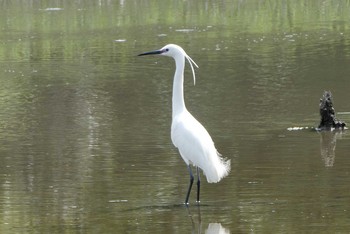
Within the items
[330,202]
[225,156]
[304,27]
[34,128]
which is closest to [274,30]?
[304,27]

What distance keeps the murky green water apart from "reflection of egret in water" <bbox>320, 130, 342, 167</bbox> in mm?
24

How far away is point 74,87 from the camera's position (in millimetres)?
18219

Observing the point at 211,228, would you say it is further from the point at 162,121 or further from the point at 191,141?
the point at 162,121

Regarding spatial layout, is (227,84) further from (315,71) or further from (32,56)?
(32,56)

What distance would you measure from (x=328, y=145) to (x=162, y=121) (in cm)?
309

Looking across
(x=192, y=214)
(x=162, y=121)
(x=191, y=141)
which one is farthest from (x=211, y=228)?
(x=162, y=121)

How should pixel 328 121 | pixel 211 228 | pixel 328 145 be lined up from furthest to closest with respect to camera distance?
1. pixel 328 121
2. pixel 328 145
3. pixel 211 228

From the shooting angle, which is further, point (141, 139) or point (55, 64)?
point (55, 64)

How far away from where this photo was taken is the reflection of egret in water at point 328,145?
10.9 m

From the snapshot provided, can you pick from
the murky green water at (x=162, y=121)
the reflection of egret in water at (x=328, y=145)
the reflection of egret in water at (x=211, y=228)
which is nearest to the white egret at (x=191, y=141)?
the murky green water at (x=162, y=121)

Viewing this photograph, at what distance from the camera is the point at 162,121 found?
14109 millimetres

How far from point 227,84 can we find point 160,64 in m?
3.21

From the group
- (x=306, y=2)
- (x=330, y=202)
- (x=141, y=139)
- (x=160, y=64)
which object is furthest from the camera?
(x=306, y=2)

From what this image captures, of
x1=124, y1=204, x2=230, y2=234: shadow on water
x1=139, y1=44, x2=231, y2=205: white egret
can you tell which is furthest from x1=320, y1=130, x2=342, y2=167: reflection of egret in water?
x1=124, y1=204, x2=230, y2=234: shadow on water
